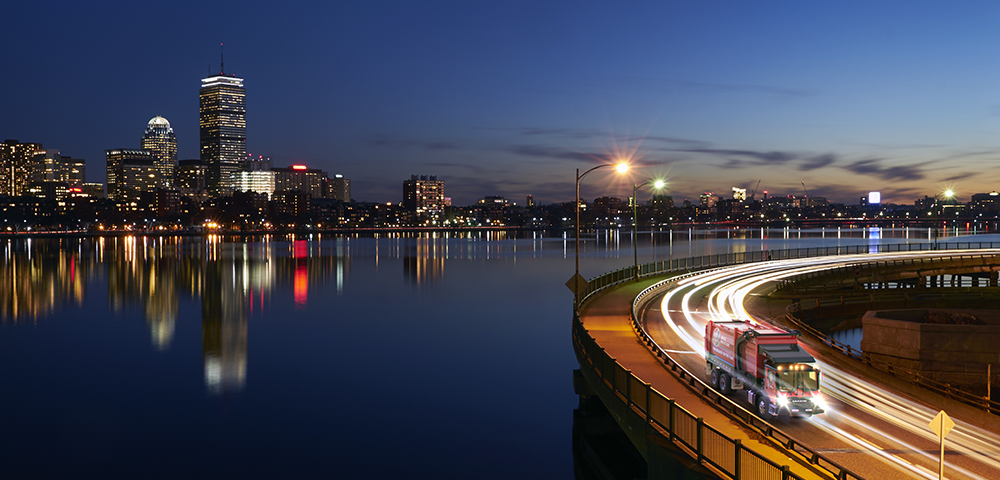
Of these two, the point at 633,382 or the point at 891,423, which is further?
the point at 633,382

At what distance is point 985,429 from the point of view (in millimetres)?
16922

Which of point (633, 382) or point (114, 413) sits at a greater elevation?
point (633, 382)

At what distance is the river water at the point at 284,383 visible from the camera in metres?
24.4

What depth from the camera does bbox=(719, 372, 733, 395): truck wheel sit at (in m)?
19.0

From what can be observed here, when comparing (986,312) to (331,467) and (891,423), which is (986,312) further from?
(331,467)

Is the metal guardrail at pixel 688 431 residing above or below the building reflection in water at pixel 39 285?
above

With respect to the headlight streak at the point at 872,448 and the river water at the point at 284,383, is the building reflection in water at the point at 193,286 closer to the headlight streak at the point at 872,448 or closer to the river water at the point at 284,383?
the river water at the point at 284,383

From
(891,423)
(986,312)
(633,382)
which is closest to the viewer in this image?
(891,423)

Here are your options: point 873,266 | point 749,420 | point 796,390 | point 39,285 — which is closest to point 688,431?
point 749,420

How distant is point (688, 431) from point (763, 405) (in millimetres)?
3564

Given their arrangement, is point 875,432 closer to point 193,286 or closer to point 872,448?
point 872,448

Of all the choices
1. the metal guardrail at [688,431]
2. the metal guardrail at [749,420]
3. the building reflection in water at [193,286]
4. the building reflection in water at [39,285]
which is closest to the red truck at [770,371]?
the metal guardrail at [749,420]

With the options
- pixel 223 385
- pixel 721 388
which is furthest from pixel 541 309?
pixel 721 388

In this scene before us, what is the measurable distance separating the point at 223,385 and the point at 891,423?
3087 cm
